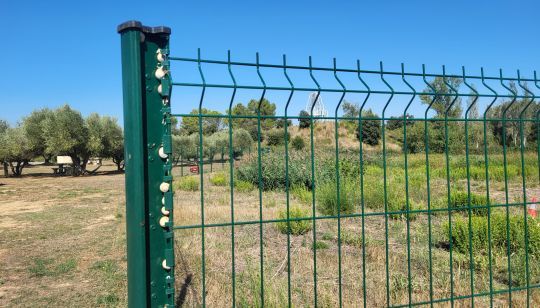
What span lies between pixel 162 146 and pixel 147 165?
108 mm

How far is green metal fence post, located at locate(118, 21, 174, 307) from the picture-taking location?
5.73ft

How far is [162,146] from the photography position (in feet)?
5.88

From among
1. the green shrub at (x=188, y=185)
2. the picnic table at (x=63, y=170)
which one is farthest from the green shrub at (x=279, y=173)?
the picnic table at (x=63, y=170)

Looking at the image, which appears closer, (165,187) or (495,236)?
(165,187)

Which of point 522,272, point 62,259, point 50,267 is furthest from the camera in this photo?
point 62,259

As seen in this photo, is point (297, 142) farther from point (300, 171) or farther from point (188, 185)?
point (188, 185)

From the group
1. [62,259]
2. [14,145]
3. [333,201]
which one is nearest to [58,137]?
[14,145]

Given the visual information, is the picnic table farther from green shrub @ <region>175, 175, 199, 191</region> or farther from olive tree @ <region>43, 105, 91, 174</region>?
green shrub @ <region>175, 175, 199, 191</region>

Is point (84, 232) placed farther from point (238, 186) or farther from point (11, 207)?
point (11, 207)

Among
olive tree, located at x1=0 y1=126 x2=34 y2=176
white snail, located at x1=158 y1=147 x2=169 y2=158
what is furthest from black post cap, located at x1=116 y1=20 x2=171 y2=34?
olive tree, located at x1=0 y1=126 x2=34 y2=176

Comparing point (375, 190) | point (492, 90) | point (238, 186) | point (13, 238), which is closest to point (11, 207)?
point (13, 238)

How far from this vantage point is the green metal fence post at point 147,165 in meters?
1.75

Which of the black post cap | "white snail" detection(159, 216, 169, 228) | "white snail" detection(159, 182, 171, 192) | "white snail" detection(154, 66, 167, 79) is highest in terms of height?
the black post cap

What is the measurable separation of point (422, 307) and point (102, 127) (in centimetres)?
3259
